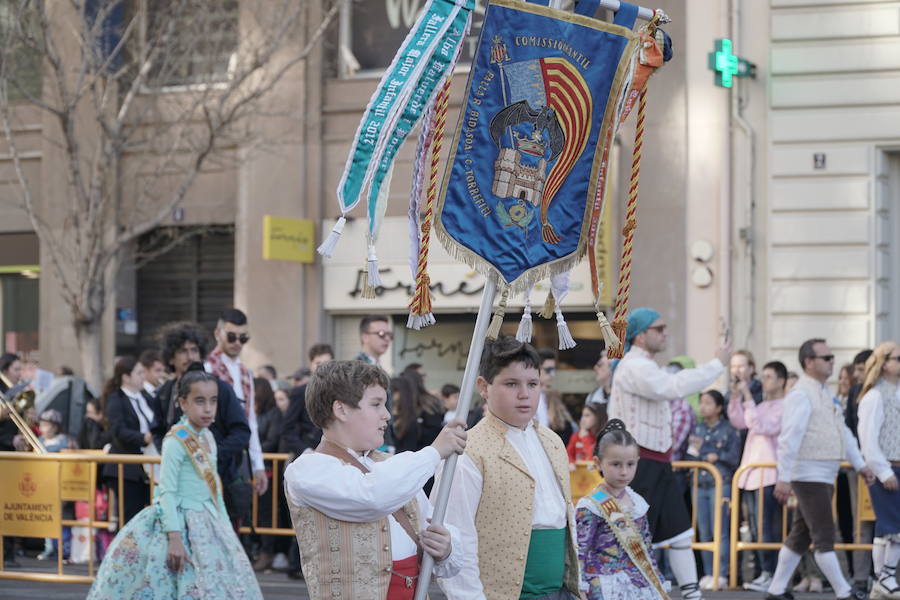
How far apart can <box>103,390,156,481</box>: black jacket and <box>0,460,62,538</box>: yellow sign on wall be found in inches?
18.9

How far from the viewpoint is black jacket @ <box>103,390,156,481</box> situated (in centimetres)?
1241

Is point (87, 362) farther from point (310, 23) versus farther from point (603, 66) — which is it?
point (603, 66)

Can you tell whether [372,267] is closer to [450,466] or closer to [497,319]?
[497,319]

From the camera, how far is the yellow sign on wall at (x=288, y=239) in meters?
22.0

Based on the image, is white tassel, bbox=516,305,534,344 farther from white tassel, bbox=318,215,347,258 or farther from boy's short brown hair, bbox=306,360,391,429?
white tassel, bbox=318,215,347,258

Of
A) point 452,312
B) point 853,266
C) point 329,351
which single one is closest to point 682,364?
point 329,351

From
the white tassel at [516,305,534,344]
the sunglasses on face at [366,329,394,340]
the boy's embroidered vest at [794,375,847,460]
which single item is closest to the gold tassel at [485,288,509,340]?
the white tassel at [516,305,534,344]

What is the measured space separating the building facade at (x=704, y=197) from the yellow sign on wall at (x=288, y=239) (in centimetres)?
24

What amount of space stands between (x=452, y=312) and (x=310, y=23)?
4.84 meters

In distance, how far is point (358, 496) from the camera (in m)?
5.18

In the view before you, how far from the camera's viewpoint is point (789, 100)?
65.5 feet

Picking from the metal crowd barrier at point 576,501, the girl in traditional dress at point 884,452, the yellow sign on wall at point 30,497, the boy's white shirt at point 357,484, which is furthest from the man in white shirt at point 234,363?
the boy's white shirt at point 357,484

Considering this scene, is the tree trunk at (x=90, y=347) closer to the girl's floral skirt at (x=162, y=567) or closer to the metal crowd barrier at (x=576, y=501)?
the metal crowd barrier at (x=576, y=501)

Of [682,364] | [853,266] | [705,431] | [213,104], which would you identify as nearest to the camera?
[705,431]
